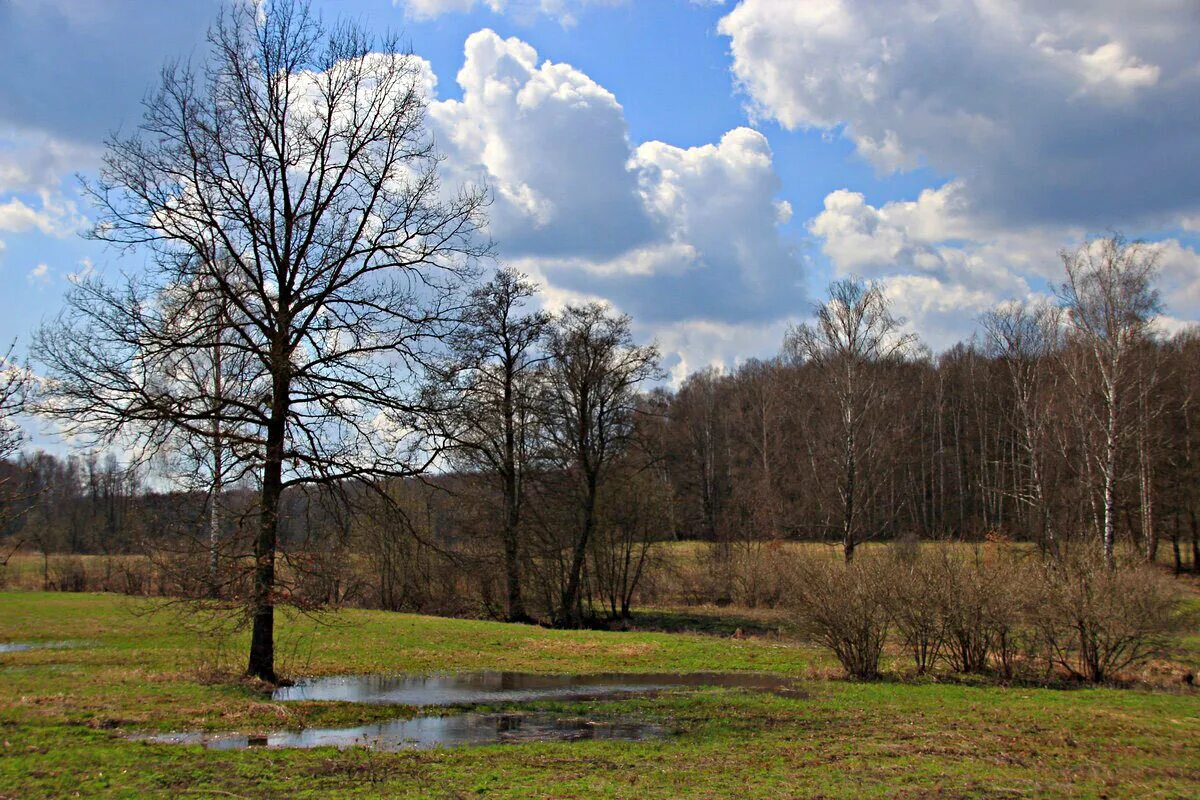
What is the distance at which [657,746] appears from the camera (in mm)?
11719

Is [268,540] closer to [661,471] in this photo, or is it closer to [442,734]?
[442,734]

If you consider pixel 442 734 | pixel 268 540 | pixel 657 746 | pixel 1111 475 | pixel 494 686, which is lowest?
pixel 494 686

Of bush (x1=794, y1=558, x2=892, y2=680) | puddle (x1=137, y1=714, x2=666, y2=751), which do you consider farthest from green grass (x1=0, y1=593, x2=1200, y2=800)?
bush (x1=794, y1=558, x2=892, y2=680)

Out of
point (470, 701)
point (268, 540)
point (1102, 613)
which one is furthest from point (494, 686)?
point (1102, 613)

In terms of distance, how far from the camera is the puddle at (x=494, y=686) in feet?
52.2

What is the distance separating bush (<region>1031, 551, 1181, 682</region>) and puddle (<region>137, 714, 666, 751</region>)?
11267 millimetres

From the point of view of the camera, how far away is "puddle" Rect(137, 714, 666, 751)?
438 inches

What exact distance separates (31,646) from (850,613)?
69.7 feet

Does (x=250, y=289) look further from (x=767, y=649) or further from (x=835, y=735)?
(x=767, y=649)

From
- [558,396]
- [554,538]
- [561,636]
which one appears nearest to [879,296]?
[558,396]

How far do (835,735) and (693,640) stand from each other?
14.7 m

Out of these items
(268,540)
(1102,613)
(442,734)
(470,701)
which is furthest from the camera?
(1102,613)

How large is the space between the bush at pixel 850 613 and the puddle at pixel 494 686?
1.49 metres

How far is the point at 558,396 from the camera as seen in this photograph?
37406 millimetres
